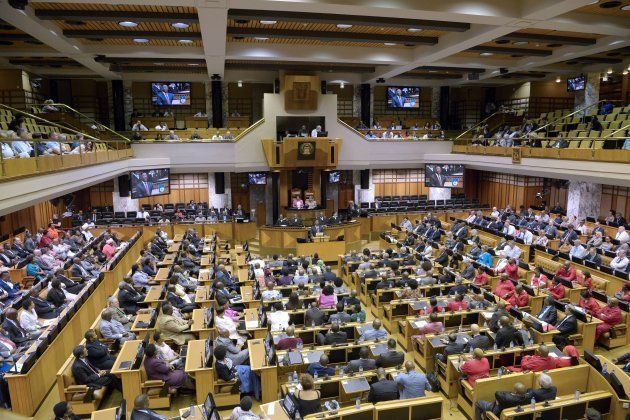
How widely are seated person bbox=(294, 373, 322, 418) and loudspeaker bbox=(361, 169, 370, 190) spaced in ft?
59.6

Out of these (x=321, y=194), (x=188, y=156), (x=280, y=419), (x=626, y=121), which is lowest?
(x=280, y=419)

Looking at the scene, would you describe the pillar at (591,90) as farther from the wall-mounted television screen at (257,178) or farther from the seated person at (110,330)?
the seated person at (110,330)

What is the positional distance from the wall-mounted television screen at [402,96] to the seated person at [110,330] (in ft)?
66.0

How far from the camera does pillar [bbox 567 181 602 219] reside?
18406 millimetres

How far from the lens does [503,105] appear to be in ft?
83.3

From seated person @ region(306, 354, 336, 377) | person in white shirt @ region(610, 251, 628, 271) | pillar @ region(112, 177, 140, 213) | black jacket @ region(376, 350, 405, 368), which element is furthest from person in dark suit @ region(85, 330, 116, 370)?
pillar @ region(112, 177, 140, 213)

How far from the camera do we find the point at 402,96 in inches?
971

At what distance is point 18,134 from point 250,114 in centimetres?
1474

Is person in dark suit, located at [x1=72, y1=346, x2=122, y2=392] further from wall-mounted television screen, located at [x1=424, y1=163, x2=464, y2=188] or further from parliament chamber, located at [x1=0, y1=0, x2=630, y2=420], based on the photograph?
wall-mounted television screen, located at [x1=424, y1=163, x2=464, y2=188]

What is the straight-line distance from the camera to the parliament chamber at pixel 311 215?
685cm

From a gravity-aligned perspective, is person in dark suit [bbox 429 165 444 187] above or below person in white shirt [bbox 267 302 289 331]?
above

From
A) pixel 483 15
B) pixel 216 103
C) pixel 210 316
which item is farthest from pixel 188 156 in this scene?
pixel 483 15

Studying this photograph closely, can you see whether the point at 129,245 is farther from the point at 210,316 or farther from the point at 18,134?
the point at 210,316

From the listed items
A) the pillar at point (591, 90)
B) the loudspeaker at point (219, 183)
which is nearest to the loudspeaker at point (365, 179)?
the loudspeaker at point (219, 183)
